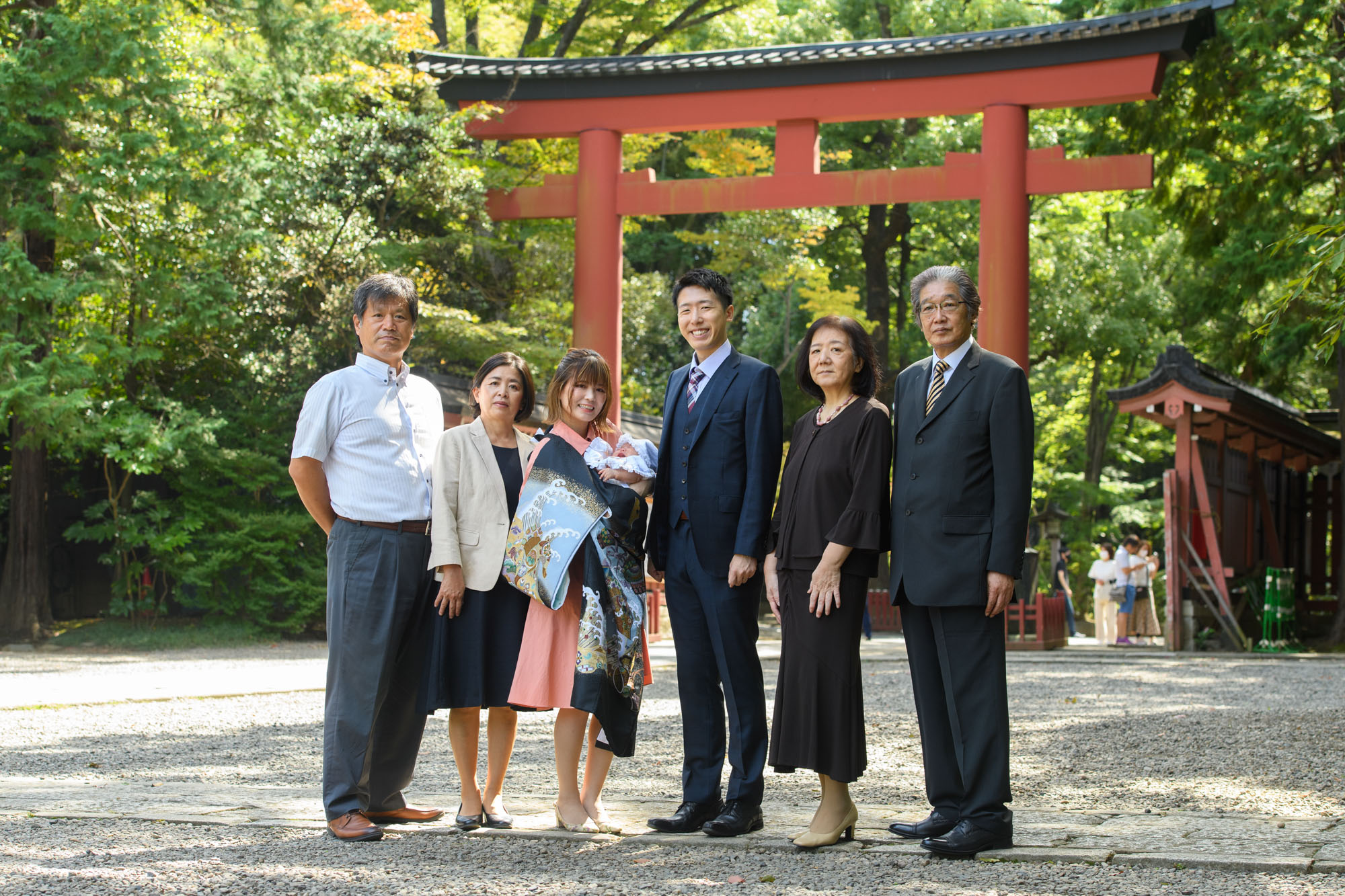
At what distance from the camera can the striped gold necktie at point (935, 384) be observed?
3.62m

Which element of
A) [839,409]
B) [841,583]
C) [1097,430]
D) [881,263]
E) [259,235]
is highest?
[881,263]

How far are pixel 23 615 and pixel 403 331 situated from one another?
9681 millimetres

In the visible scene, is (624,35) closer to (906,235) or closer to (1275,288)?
(906,235)

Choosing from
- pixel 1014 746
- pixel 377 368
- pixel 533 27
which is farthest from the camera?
pixel 533 27

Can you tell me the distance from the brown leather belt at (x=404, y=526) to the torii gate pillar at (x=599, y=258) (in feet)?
24.5

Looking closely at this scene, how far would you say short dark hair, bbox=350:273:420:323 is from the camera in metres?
3.95

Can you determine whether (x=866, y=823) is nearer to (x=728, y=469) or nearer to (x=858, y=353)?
(x=728, y=469)

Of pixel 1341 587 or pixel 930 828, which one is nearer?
pixel 930 828

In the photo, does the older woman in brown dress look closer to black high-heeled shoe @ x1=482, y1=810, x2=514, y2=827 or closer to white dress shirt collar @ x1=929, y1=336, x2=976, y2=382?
white dress shirt collar @ x1=929, y1=336, x2=976, y2=382

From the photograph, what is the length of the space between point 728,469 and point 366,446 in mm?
1166

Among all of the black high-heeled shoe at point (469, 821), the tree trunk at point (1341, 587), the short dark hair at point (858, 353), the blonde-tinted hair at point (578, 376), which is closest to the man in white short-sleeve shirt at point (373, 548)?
the black high-heeled shoe at point (469, 821)

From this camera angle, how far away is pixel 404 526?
3.86 meters

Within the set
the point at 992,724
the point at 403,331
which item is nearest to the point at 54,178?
the point at 403,331

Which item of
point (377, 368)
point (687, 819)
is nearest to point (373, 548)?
point (377, 368)
